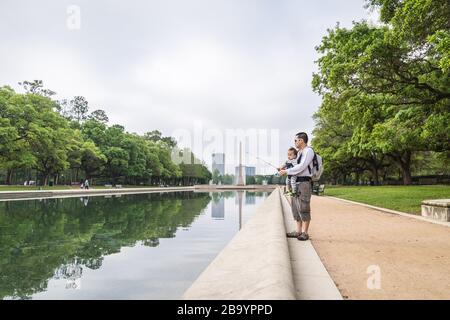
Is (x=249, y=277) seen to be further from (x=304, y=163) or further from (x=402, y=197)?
(x=402, y=197)

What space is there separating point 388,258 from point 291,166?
7.73ft

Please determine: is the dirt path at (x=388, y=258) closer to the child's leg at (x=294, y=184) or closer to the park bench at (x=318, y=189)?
the child's leg at (x=294, y=184)

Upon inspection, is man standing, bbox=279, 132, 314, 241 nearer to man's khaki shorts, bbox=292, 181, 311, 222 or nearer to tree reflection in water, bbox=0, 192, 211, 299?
man's khaki shorts, bbox=292, 181, 311, 222

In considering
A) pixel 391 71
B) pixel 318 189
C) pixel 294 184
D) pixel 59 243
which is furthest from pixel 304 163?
pixel 318 189

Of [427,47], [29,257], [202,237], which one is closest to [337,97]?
[427,47]

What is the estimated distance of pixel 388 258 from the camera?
5.30 meters

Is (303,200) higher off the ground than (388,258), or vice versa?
(303,200)

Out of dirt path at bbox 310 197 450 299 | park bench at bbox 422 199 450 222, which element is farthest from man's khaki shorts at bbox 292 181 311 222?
park bench at bbox 422 199 450 222

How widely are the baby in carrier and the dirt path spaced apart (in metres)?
1.07

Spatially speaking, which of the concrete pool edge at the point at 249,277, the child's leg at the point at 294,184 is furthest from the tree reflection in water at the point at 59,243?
the child's leg at the point at 294,184

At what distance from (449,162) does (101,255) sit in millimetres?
35356

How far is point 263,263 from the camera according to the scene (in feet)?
13.9

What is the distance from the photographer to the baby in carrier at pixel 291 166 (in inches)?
250

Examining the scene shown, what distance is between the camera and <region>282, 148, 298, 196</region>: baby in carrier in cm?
634
